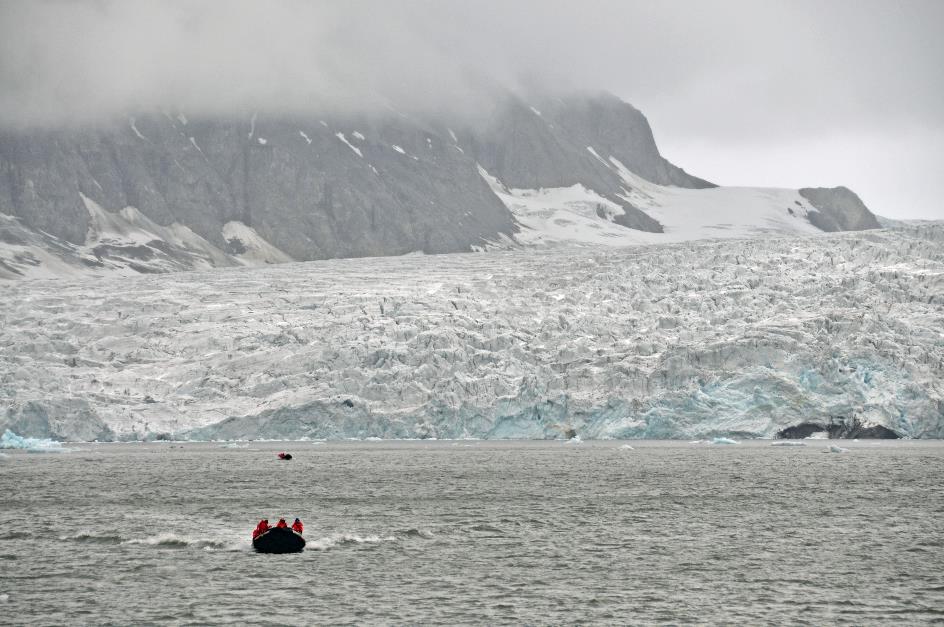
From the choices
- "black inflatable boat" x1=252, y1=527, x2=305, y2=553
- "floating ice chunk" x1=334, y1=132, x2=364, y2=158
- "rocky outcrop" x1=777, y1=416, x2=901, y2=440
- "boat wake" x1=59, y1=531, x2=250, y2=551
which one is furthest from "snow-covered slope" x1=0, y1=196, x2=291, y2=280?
"black inflatable boat" x1=252, y1=527, x2=305, y2=553

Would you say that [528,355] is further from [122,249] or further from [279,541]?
[122,249]

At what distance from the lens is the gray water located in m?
24.1

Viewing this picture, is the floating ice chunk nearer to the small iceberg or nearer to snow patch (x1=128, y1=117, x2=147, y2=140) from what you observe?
snow patch (x1=128, y1=117, x2=147, y2=140)

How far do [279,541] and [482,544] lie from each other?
18.1 feet

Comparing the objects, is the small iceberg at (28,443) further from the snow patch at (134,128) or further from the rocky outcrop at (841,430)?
the snow patch at (134,128)

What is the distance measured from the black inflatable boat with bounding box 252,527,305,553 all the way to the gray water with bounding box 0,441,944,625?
14.8 inches

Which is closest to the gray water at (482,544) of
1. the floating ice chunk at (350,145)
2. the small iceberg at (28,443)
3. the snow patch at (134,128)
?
the small iceberg at (28,443)

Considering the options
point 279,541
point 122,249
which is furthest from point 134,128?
point 279,541

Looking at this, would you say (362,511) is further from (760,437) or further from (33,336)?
(33,336)

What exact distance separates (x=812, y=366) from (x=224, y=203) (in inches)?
5162

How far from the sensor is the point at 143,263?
155375 millimetres

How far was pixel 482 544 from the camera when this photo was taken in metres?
32.3

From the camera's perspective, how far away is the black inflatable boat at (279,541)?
30.7m

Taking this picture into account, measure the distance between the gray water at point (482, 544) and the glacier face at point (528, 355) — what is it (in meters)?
9.28
